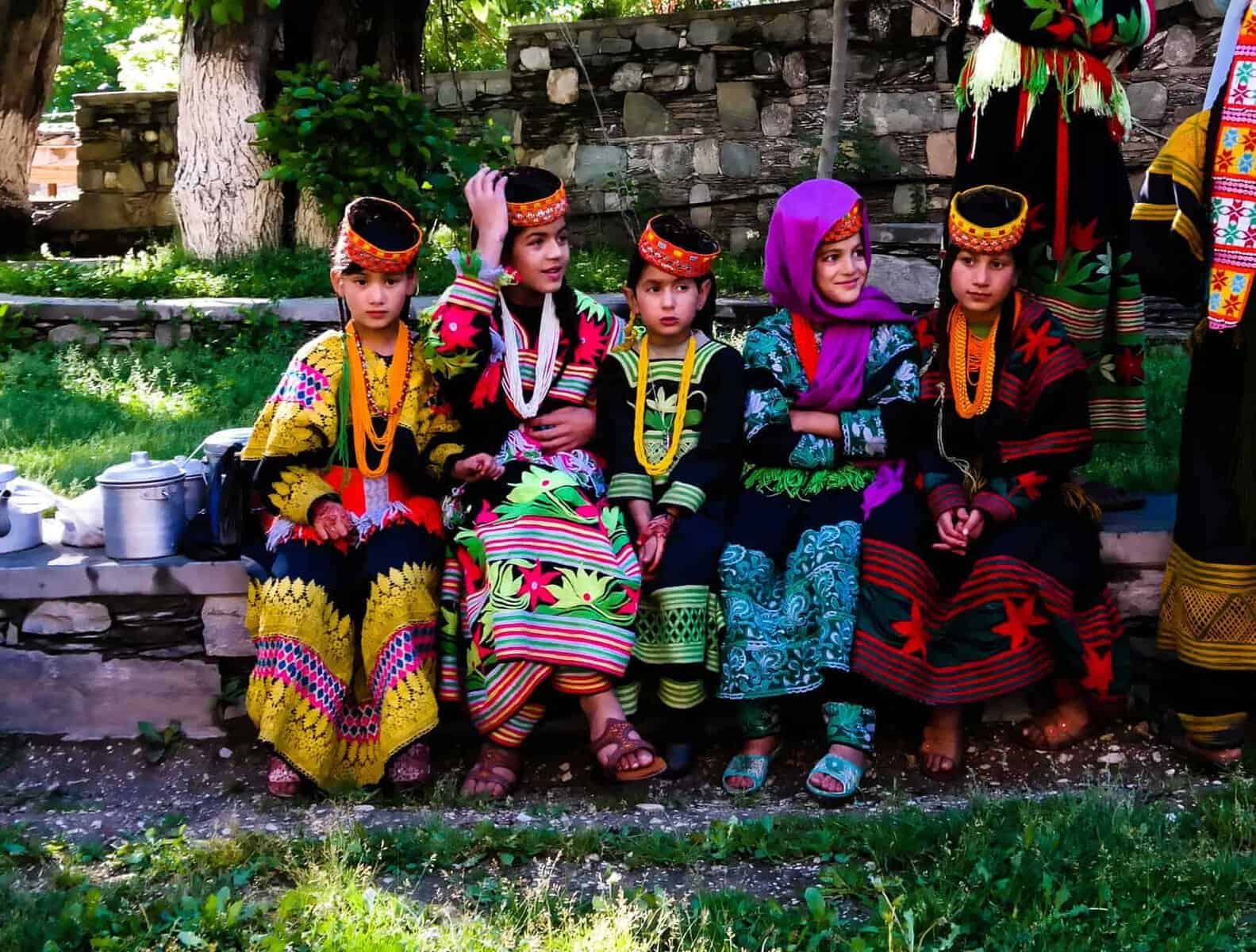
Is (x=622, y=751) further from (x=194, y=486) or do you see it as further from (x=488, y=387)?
(x=194, y=486)

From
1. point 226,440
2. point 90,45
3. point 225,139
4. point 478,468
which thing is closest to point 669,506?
point 478,468

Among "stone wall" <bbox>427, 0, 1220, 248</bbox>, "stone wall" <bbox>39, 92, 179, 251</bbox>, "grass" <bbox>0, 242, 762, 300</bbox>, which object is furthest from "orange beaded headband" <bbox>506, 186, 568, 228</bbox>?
"stone wall" <bbox>39, 92, 179, 251</bbox>

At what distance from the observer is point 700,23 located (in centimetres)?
959

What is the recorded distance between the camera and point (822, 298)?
13.5 feet

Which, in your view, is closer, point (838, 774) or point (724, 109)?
point (838, 774)

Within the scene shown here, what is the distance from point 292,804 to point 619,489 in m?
1.30

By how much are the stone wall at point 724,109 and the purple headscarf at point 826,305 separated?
212 inches

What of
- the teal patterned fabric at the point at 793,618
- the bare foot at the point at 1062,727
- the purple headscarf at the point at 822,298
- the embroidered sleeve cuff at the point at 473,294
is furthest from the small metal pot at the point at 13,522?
the bare foot at the point at 1062,727

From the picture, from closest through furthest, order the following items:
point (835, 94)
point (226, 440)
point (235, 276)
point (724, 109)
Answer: point (226, 440) < point (835, 94) < point (235, 276) < point (724, 109)

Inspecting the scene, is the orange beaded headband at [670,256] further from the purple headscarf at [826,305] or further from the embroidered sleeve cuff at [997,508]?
the embroidered sleeve cuff at [997,508]

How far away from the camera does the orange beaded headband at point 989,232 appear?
391 centimetres

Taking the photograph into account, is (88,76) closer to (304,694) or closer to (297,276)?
(297,276)

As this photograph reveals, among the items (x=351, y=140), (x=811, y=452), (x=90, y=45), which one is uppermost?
(x=90, y=45)

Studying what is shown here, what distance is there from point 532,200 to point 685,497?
997mm
